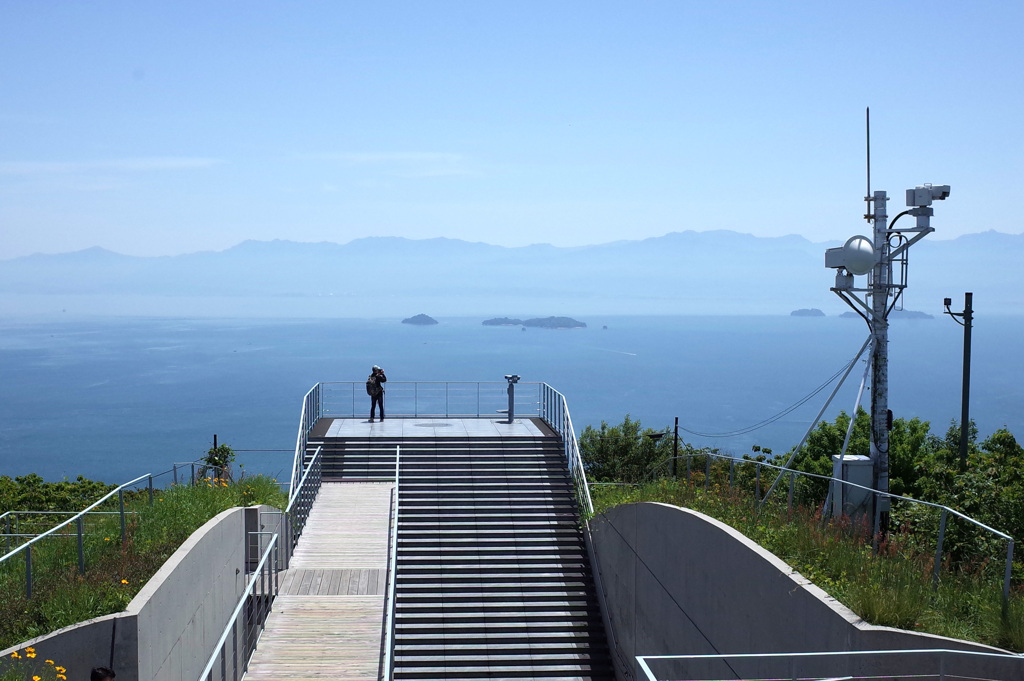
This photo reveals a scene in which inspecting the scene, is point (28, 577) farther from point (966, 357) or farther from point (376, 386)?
point (966, 357)

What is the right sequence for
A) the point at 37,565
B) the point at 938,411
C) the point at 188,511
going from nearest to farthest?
the point at 37,565, the point at 188,511, the point at 938,411

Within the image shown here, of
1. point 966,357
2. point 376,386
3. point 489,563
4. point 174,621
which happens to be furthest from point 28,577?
point 966,357

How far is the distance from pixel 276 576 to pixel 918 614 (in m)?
9.66

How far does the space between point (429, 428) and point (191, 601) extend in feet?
39.1

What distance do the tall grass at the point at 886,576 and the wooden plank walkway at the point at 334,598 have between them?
5.27m

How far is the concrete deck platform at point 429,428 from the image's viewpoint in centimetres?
2233

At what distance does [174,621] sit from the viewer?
11.0 m

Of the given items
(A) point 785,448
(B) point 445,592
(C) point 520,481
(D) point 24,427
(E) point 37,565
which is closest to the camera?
(E) point 37,565

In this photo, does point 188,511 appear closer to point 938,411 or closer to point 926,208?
point 926,208

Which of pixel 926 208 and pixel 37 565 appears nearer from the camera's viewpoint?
pixel 37 565

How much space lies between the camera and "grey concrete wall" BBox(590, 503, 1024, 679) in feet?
26.6

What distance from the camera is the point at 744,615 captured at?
10.2 metres

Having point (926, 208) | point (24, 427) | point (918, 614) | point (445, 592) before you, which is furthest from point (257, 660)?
point (24, 427)

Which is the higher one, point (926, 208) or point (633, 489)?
point (926, 208)
